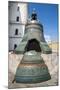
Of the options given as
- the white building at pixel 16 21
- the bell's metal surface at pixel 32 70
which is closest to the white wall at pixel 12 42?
the white building at pixel 16 21

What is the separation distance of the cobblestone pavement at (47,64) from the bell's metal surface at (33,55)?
0.10 feet

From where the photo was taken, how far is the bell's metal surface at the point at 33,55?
2.06 metres

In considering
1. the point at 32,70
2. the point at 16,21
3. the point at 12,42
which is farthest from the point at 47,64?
the point at 16,21

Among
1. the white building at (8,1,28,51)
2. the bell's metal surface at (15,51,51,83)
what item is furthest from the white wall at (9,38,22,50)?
the bell's metal surface at (15,51,51,83)

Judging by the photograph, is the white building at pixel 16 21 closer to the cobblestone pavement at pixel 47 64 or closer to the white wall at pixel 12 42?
the white wall at pixel 12 42

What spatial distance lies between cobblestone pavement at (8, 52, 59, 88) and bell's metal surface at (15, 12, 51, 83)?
0.10ft

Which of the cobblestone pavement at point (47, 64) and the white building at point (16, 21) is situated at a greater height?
the white building at point (16, 21)

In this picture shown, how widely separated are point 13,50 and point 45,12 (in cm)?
46

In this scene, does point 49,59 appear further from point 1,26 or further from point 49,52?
point 1,26

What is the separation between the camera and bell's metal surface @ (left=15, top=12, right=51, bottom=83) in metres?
2.06

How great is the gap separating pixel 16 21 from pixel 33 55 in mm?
341

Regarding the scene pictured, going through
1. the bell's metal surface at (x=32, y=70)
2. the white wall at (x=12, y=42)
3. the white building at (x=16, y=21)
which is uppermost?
the white building at (x=16, y=21)

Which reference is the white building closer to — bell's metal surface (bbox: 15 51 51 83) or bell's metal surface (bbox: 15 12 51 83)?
bell's metal surface (bbox: 15 12 51 83)

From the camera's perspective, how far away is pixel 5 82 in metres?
2.00
